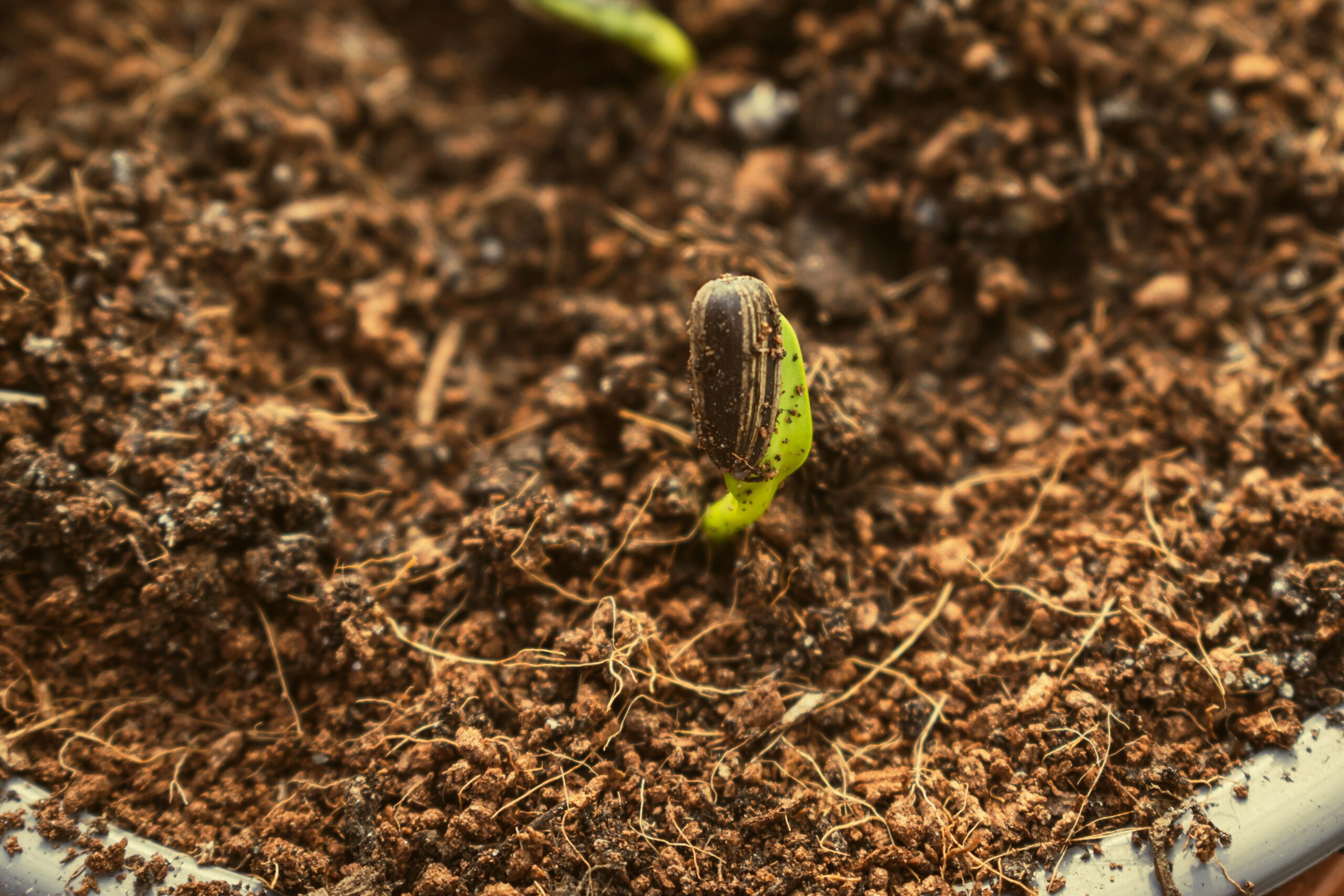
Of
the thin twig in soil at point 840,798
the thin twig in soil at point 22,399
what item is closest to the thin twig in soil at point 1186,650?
the thin twig in soil at point 840,798

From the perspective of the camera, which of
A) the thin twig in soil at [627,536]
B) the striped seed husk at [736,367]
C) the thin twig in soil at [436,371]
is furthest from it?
the thin twig in soil at [436,371]

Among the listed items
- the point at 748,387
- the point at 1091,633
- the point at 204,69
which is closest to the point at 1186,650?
the point at 1091,633

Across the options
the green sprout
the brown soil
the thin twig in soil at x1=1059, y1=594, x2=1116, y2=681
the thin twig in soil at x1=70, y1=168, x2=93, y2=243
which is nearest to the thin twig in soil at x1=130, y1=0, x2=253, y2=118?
the brown soil

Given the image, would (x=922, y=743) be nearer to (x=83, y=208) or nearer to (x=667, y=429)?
(x=667, y=429)

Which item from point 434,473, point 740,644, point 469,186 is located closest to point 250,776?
point 434,473

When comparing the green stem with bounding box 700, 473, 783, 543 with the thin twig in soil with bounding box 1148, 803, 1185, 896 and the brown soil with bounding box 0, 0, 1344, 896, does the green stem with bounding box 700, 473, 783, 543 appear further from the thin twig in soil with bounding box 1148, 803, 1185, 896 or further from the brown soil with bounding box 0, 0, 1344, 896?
the thin twig in soil with bounding box 1148, 803, 1185, 896

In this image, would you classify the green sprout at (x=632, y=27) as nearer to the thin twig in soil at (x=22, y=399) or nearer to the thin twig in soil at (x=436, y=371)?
the thin twig in soil at (x=436, y=371)

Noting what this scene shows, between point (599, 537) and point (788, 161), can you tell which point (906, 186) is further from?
point (599, 537)
